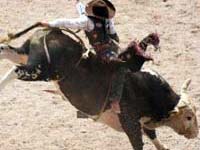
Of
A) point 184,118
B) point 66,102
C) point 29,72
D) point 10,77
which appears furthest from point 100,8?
point 66,102

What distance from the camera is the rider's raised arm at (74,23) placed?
610 cm

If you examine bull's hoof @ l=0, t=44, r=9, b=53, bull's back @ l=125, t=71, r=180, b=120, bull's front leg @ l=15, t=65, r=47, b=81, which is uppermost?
bull's hoof @ l=0, t=44, r=9, b=53

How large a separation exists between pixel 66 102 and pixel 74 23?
2.13 metres

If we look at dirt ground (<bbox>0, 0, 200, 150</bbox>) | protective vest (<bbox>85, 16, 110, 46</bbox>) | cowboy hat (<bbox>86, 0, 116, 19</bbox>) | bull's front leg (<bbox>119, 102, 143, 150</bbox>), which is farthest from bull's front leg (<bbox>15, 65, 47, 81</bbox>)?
dirt ground (<bbox>0, 0, 200, 150</bbox>)

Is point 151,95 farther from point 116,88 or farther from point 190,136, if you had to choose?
point 190,136

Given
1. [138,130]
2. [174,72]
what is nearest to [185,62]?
[174,72]

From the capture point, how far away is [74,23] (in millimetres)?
6102

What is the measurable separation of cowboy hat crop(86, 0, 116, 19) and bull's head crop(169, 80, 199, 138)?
1164mm

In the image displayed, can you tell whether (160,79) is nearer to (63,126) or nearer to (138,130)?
(138,130)

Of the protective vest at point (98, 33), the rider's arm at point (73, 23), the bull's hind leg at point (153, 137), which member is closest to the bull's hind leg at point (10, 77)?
the rider's arm at point (73, 23)

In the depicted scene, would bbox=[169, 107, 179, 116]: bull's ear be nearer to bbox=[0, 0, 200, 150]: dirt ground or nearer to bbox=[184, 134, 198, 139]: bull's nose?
bbox=[184, 134, 198, 139]: bull's nose

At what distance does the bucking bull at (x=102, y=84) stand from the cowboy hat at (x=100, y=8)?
0.31m

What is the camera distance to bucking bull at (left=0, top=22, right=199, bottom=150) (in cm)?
616

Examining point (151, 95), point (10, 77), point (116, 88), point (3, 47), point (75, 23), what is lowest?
point (151, 95)
